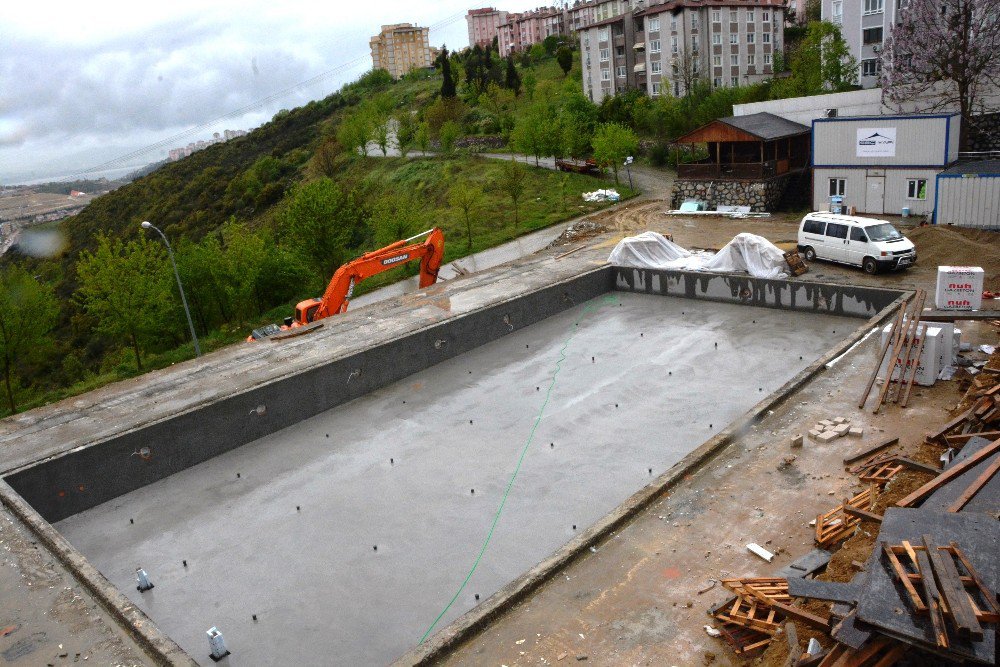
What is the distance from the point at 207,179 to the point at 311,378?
8264 centimetres

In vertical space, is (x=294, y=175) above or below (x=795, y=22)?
below

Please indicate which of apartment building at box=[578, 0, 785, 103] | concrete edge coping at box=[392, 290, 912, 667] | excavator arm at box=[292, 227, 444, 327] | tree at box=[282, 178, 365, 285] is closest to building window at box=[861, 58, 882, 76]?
apartment building at box=[578, 0, 785, 103]

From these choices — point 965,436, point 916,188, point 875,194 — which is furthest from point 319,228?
point 965,436

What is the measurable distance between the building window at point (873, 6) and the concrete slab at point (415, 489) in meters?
36.4

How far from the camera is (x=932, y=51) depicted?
29312 millimetres

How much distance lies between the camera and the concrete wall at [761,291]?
19.8 m

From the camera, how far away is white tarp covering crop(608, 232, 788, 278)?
2200 centimetres

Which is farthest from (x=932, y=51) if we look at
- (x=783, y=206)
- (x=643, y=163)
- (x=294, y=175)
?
(x=294, y=175)

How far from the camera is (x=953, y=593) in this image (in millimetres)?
5711

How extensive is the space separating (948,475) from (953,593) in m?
3.42

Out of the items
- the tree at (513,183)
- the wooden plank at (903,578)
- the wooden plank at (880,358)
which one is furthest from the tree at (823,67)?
the wooden plank at (903,578)

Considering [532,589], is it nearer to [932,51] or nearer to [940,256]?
[940,256]

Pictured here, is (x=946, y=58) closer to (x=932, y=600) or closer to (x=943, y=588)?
(x=943, y=588)

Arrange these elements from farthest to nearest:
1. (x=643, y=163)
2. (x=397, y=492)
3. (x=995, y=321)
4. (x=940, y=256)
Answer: (x=643, y=163), (x=940, y=256), (x=995, y=321), (x=397, y=492)
